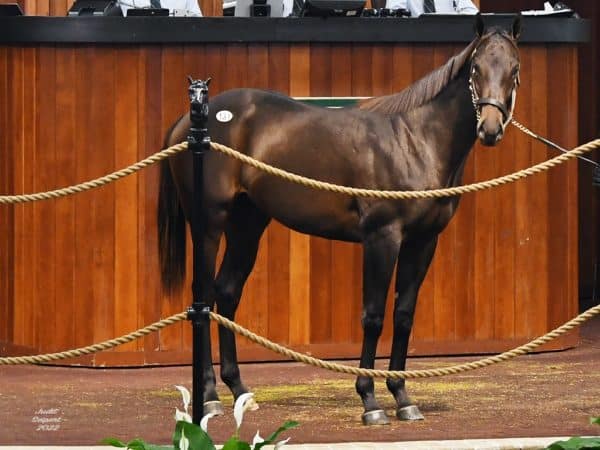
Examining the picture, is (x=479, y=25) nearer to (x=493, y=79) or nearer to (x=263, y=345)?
(x=493, y=79)

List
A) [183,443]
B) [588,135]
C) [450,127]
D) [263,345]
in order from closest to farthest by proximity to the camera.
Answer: [183,443] < [263,345] < [450,127] < [588,135]

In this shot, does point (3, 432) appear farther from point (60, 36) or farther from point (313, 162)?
point (60, 36)

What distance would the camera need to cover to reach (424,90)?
26.4 ft

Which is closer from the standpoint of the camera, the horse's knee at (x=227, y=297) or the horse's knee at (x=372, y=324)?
the horse's knee at (x=372, y=324)

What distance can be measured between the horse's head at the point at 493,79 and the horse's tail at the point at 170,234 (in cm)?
175

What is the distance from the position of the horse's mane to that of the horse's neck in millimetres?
36

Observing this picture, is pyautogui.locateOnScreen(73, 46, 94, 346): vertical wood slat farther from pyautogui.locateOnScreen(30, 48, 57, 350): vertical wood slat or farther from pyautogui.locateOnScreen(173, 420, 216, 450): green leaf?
pyautogui.locateOnScreen(173, 420, 216, 450): green leaf

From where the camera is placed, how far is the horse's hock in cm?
980

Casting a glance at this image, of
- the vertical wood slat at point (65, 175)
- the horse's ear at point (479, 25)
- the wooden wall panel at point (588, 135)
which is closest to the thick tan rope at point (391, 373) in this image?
the horse's ear at point (479, 25)

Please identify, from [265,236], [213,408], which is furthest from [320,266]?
[213,408]

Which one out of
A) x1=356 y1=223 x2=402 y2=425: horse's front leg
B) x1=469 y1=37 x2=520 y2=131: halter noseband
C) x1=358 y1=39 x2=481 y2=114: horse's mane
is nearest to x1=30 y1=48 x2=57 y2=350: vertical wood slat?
x1=358 y1=39 x2=481 y2=114: horse's mane

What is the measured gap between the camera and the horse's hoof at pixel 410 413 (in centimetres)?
782

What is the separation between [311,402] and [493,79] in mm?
1963

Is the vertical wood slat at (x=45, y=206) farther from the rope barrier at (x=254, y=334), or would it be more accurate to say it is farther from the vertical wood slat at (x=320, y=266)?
the rope barrier at (x=254, y=334)
